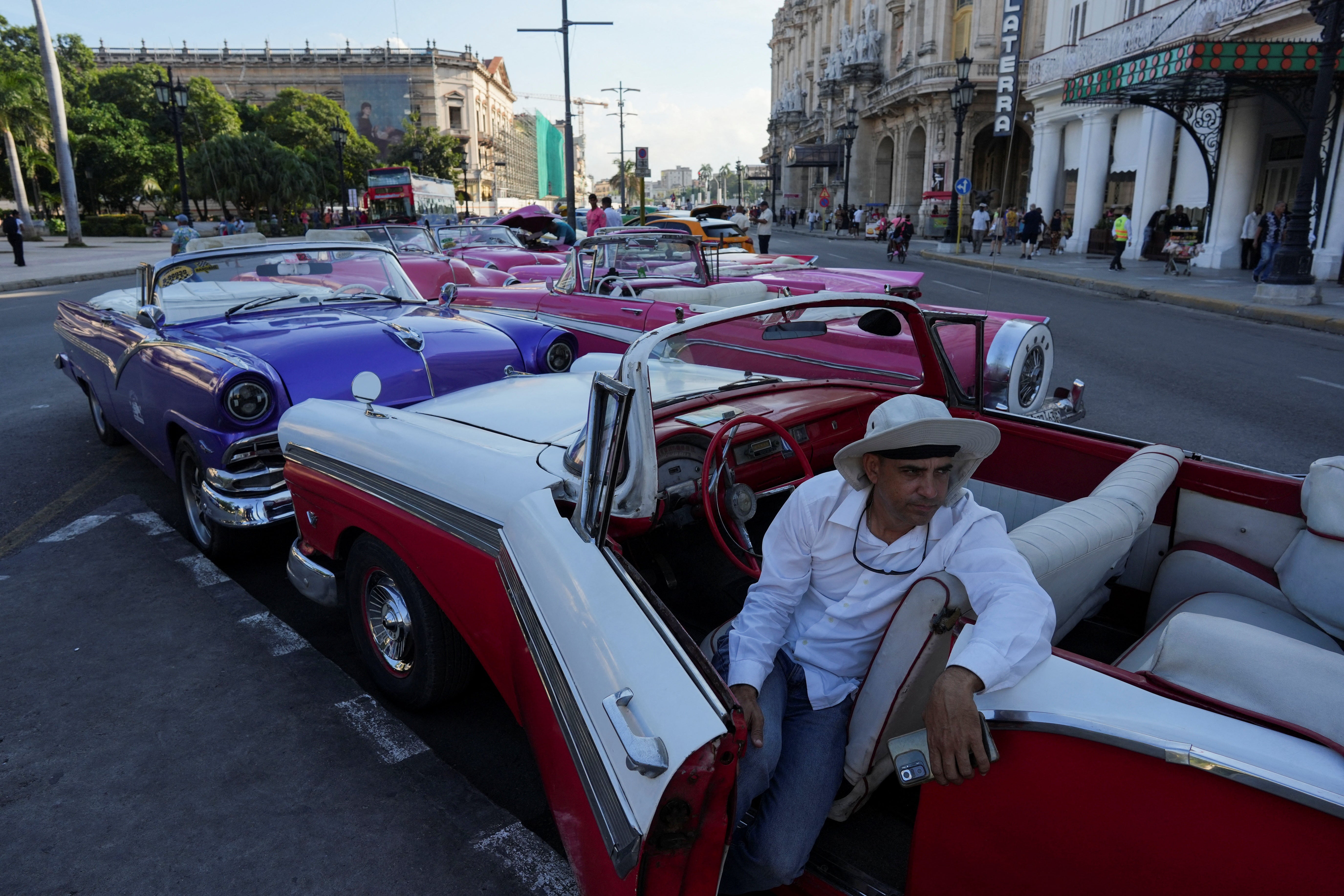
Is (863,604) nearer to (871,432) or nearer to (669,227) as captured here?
(871,432)

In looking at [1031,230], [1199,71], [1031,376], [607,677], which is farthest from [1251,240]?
[607,677]

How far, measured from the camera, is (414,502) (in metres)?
2.78

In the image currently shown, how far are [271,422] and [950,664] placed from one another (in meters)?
3.69

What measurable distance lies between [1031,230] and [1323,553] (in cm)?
2607

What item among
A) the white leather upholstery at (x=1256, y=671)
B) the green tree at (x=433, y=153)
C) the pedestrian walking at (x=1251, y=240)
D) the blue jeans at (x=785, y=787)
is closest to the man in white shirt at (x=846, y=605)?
the blue jeans at (x=785, y=787)

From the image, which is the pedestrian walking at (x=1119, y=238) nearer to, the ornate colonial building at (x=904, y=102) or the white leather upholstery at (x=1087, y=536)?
the ornate colonial building at (x=904, y=102)

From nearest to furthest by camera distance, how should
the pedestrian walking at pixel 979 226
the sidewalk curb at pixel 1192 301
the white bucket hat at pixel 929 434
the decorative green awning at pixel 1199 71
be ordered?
the white bucket hat at pixel 929 434 < the sidewalk curb at pixel 1192 301 < the decorative green awning at pixel 1199 71 < the pedestrian walking at pixel 979 226

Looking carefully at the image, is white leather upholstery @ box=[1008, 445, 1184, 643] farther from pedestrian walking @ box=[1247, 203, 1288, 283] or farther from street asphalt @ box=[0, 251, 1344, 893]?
pedestrian walking @ box=[1247, 203, 1288, 283]

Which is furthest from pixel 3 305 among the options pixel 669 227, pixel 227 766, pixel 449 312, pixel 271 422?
pixel 227 766

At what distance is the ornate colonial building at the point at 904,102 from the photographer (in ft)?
130

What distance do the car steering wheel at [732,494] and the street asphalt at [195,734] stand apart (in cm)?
103

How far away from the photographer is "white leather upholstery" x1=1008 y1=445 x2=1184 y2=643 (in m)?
2.07

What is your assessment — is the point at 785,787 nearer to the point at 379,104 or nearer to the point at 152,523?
the point at 152,523

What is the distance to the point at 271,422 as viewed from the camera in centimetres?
427
